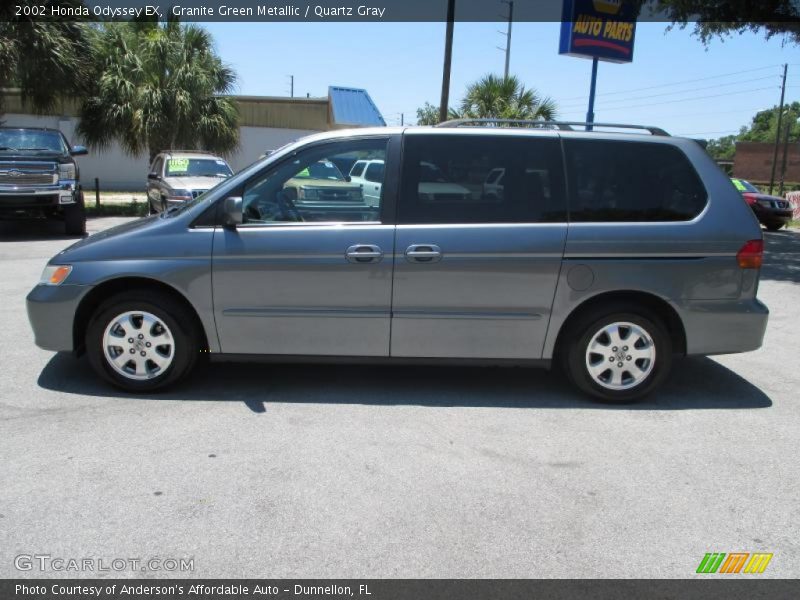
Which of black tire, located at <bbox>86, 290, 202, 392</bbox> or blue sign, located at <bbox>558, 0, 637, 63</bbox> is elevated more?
blue sign, located at <bbox>558, 0, 637, 63</bbox>

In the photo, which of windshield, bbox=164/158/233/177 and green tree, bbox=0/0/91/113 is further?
green tree, bbox=0/0/91/113

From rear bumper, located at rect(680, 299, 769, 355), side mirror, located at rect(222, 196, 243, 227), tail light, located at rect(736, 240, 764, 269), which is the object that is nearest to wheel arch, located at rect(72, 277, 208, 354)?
side mirror, located at rect(222, 196, 243, 227)

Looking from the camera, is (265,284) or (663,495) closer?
(663,495)

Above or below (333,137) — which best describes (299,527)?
below

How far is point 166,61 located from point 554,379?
17289 millimetres

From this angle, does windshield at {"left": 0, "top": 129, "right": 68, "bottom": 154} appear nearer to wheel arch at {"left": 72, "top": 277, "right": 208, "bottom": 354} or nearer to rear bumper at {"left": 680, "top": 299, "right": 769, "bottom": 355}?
wheel arch at {"left": 72, "top": 277, "right": 208, "bottom": 354}

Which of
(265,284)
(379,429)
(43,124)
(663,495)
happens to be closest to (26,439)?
(265,284)

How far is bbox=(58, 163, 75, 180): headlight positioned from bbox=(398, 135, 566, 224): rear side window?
34.5 ft

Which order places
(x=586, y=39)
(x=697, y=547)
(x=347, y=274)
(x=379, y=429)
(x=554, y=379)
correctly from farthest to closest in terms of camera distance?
(x=586, y=39) < (x=554, y=379) < (x=347, y=274) < (x=379, y=429) < (x=697, y=547)

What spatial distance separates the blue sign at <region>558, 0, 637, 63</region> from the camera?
54.2 feet
